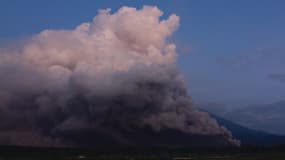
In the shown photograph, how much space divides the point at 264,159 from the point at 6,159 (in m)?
86.0

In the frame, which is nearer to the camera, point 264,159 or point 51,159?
point 264,159

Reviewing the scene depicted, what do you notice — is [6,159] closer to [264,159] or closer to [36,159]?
[36,159]

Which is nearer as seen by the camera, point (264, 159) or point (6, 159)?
point (264, 159)

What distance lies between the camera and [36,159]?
16225 centimetres

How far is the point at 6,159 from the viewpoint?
511ft

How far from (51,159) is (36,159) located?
6.56m

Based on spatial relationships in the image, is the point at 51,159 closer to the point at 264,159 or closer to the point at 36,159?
the point at 36,159

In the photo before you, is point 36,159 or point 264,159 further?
point 36,159

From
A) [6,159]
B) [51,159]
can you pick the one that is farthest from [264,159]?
[6,159]

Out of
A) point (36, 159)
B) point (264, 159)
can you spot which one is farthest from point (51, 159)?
point (264, 159)

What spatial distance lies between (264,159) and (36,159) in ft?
262

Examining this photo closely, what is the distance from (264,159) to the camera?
13162 centimetres

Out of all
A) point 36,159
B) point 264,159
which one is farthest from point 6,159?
point 264,159

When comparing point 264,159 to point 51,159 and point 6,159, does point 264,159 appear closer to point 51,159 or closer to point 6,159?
point 51,159
